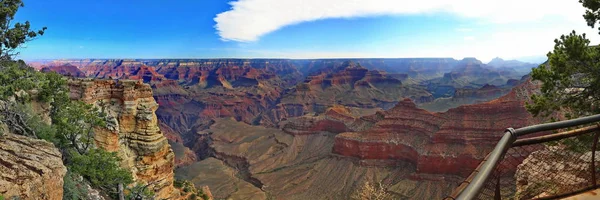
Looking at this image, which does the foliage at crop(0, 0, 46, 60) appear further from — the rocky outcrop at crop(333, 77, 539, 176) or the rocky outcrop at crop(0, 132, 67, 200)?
the rocky outcrop at crop(333, 77, 539, 176)

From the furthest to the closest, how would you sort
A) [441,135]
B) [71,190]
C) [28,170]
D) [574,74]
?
1. [441,135]
2. [574,74]
3. [71,190]
4. [28,170]

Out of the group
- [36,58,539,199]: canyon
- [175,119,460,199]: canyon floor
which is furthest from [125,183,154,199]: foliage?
[175,119,460,199]: canyon floor

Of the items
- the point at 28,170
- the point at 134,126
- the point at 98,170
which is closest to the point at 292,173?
the point at 134,126

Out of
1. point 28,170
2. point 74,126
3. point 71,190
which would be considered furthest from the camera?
point 74,126

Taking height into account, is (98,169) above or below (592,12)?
below

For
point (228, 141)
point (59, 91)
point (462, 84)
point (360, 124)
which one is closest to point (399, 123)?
point (360, 124)

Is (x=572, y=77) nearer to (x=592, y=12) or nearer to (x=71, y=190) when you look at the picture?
(x=592, y=12)

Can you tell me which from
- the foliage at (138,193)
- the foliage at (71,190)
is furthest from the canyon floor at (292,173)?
the foliage at (71,190)
